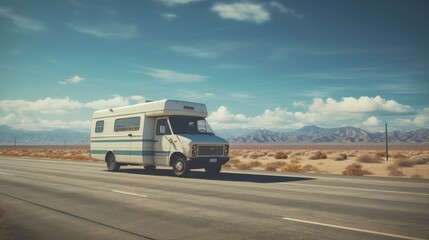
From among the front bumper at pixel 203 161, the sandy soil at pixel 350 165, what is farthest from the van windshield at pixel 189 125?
the sandy soil at pixel 350 165

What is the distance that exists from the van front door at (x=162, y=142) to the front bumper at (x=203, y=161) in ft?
4.57

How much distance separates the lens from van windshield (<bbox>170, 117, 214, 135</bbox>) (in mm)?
16750

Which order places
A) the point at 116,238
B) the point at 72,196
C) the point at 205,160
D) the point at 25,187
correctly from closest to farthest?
the point at 116,238, the point at 72,196, the point at 25,187, the point at 205,160

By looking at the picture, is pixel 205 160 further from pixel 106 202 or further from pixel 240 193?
pixel 106 202

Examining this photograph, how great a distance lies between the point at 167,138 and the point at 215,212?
8840 millimetres

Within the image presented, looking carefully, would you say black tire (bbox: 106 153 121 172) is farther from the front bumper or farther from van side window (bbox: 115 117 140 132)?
the front bumper

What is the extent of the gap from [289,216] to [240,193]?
3.49 meters

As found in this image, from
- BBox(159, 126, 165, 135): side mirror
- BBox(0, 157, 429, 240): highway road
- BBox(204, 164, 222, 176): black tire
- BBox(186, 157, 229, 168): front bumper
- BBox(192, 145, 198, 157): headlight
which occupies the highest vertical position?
BBox(159, 126, 165, 135): side mirror

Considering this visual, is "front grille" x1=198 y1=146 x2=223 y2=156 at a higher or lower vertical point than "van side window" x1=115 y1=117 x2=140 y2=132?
lower

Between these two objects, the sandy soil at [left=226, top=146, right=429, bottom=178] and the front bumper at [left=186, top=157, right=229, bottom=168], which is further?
the sandy soil at [left=226, top=146, right=429, bottom=178]

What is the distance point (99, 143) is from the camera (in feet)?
68.7

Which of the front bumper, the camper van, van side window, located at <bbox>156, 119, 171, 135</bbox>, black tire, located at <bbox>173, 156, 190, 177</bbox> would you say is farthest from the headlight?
van side window, located at <bbox>156, 119, 171, 135</bbox>

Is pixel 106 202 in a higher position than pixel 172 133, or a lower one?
lower

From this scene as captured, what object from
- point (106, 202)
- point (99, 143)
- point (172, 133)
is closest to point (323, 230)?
point (106, 202)
